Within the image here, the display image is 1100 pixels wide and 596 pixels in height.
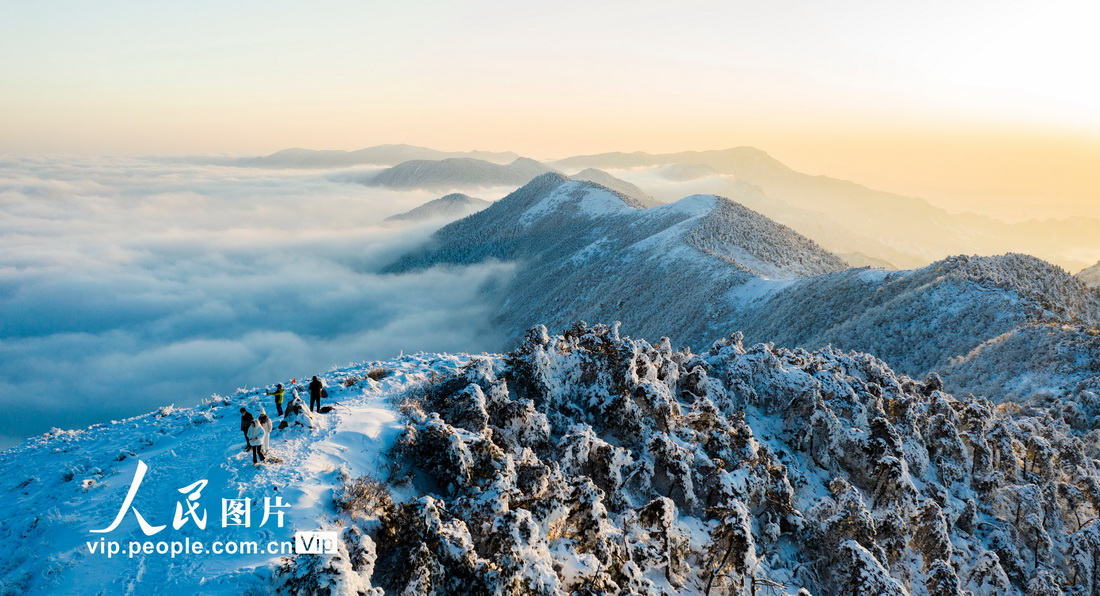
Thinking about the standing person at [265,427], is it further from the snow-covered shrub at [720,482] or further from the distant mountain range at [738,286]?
the distant mountain range at [738,286]

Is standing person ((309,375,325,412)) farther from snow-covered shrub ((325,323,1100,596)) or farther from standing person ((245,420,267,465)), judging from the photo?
standing person ((245,420,267,465))

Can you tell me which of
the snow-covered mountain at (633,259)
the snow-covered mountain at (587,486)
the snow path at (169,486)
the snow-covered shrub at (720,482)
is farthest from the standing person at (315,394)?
the snow-covered mountain at (633,259)

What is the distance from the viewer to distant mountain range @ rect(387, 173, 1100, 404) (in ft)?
179

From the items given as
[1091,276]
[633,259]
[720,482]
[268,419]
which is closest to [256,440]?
[268,419]

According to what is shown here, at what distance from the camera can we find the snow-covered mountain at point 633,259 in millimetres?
83062

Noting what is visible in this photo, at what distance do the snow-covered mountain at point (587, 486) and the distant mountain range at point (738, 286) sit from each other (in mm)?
19243

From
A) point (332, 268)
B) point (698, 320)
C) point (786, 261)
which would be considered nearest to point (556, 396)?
point (698, 320)

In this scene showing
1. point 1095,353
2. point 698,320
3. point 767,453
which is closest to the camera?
point 767,453

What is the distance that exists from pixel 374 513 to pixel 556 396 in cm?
1299

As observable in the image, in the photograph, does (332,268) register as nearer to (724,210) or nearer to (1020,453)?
(724,210)

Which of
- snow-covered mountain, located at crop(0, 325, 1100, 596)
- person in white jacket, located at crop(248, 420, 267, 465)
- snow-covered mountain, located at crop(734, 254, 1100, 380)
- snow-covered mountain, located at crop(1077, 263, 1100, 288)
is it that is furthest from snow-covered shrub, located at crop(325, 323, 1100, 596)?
snow-covered mountain, located at crop(1077, 263, 1100, 288)

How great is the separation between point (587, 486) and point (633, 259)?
8849 centimetres

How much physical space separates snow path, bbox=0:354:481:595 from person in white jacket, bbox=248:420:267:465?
1.07 feet

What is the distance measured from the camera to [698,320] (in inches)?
2987
